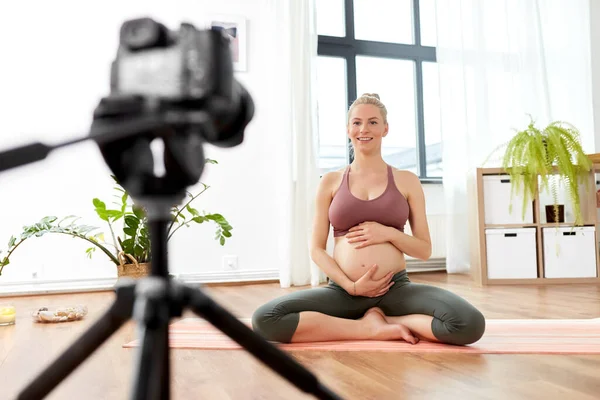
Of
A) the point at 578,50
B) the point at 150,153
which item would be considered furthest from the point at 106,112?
the point at 578,50

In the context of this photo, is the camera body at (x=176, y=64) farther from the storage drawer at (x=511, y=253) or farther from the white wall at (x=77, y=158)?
the storage drawer at (x=511, y=253)

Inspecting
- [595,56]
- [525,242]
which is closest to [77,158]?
[525,242]

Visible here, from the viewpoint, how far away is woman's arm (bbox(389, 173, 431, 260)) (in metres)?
1.72

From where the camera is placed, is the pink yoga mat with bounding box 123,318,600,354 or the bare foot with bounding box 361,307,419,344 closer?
the pink yoga mat with bounding box 123,318,600,354

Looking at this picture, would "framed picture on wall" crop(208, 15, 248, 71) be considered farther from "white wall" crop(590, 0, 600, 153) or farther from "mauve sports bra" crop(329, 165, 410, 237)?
"white wall" crop(590, 0, 600, 153)

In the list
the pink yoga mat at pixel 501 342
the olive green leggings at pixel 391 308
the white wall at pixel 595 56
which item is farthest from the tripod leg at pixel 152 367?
the white wall at pixel 595 56

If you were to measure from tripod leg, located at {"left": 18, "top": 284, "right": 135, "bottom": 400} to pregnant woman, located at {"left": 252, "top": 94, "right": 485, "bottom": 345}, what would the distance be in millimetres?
1166

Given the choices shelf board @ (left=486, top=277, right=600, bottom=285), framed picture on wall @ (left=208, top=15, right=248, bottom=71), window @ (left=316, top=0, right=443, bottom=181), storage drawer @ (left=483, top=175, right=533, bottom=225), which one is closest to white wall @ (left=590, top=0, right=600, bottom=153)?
window @ (left=316, top=0, right=443, bottom=181)

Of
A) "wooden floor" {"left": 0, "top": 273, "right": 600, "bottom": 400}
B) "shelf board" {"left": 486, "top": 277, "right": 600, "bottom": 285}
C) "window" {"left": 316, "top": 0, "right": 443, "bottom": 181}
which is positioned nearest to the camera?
"wooden floor" {"left": 0, "top": 273, "right": 600, "bottom": 400}

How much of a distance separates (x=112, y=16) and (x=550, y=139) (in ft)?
9.37

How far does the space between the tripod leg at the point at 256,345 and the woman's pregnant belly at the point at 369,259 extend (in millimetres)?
1206

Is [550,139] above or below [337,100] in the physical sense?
below

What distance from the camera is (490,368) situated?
1309 mm

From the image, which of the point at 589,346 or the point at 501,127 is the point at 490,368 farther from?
the point at 501,127
